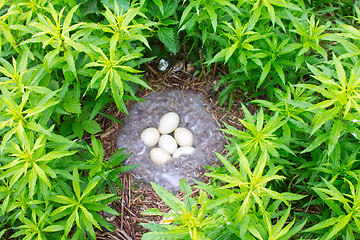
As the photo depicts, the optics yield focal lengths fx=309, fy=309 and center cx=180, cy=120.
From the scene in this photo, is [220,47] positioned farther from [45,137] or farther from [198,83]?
[45,137]

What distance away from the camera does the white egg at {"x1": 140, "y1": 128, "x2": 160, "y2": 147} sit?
256 centimetres

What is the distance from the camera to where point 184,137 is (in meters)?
2.58

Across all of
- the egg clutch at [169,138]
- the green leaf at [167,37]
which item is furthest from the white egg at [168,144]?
the green leaf at [167,37]

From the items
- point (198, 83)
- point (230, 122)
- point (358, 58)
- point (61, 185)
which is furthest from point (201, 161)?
point (358, 58)

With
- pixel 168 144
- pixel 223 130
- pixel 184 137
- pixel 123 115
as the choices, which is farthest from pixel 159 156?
pixel 223 130

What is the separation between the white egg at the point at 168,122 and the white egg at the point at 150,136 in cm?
6

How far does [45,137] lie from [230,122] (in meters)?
1.51

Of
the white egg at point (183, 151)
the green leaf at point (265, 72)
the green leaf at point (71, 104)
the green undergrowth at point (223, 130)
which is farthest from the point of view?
the white egg at point (183, 151)

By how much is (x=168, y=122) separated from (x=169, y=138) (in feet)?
0.44

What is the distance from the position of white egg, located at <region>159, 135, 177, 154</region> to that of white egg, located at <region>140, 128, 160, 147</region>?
0.05 m

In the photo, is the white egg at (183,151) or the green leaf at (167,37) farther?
the white egg at (183,151)

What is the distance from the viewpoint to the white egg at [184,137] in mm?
2590

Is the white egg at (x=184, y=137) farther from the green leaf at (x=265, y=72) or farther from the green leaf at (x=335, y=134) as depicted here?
the green leaf at (x=335, y=134)

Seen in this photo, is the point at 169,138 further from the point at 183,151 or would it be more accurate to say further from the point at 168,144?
the point at 183,151
